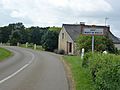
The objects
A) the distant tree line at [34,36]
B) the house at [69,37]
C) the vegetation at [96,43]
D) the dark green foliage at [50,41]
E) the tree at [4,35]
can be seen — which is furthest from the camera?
the tree at [4,35]

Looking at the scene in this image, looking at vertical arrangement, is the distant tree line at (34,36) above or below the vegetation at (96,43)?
above

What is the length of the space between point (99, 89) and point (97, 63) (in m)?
1.86

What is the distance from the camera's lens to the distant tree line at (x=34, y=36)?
76.9 m

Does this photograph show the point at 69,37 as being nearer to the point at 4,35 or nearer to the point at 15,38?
the point at 15,38

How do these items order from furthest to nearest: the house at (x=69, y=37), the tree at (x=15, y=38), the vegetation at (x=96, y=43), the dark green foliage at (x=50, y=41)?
the tree at (x=15, y=38) < the dark green foliage at (x=50, y=41) < the house at (x=69, y=37) < the vegetation at (x=96, y=43)

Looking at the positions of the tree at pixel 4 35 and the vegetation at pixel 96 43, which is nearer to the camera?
the vegetation at pixel 96 43

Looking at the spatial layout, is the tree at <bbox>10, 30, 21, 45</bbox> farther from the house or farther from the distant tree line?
the house

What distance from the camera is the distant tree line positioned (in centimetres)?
7694

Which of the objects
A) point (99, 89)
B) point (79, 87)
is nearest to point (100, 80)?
point (99, 89)

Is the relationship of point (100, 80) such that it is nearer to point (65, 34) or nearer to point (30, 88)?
point (30, 88)

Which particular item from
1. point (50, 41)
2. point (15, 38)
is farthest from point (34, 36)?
point (50, 41)

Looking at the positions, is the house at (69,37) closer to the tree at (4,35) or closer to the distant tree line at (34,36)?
the distant tree line at (34,36)

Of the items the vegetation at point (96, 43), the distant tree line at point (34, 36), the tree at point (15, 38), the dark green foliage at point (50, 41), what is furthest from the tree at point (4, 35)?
the vegetation at point (96, 43)

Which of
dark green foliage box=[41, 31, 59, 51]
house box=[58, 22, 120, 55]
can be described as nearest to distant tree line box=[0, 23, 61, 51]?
dark green foliage box=[41, 31, 59, 51]
